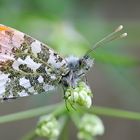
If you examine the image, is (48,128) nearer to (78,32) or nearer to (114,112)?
(114,112)

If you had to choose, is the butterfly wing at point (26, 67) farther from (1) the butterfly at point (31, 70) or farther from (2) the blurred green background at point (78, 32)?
(2) the blurred green background at point (78, 32)

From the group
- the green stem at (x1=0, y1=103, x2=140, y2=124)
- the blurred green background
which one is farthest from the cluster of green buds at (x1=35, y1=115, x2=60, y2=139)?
the blurred green background

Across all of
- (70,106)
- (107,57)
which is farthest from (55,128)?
(107,57)

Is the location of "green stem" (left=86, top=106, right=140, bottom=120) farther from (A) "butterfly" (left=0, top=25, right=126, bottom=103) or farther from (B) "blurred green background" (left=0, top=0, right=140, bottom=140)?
(B) "blurred green background" (left=0, top=0, right=140, bottom=140)

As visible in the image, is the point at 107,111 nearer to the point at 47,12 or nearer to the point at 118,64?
the point at 118,64

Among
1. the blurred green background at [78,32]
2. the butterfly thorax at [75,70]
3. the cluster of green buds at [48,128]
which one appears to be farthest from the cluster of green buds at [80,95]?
the blurred green background at [78,32]

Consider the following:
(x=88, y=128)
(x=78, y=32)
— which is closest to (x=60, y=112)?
(x=88, y=128)
